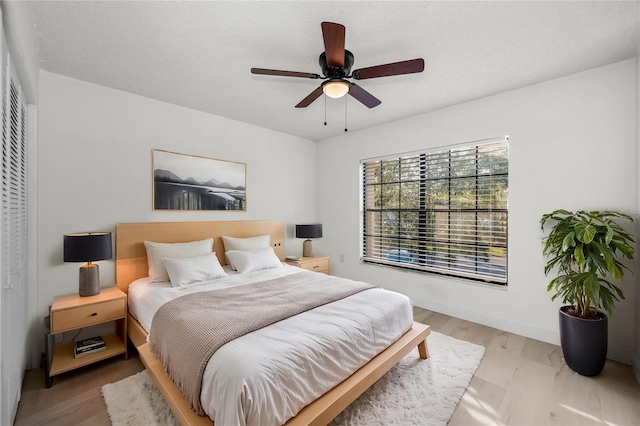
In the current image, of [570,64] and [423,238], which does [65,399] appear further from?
[570,64]

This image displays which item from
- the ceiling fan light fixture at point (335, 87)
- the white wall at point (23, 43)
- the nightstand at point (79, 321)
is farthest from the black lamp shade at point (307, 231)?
the white wall at point (23, 43)

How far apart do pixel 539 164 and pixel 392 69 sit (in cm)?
207

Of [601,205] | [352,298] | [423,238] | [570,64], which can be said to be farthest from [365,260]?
[570,64]

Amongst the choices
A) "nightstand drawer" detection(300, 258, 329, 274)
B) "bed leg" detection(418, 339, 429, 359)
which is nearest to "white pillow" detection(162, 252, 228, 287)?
"nightstand drawer" detection(300, 258, 329, 274)

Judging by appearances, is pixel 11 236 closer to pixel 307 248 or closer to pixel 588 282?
pixel 307 248

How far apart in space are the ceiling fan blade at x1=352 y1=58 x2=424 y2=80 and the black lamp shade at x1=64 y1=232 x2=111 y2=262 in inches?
103

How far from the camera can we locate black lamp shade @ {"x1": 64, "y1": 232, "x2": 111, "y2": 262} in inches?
95.3

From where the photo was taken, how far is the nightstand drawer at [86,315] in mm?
2273

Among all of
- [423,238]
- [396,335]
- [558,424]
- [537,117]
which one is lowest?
[558,424]

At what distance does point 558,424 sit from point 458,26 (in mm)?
2761

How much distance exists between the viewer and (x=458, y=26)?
1998 millimetres

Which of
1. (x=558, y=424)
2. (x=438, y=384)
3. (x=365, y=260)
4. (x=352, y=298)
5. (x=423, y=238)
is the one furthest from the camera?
(x=365, y=260)

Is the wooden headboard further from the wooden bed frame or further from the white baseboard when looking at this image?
the white baseboard

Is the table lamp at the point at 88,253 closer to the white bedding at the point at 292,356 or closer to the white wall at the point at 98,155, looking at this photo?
the white wall at the point at 98,155
